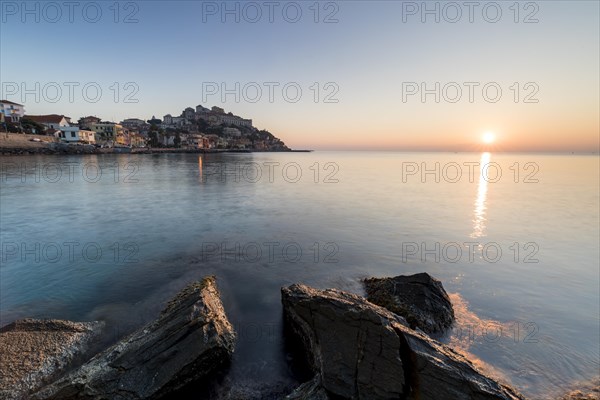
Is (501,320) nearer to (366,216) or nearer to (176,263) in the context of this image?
(176,263)

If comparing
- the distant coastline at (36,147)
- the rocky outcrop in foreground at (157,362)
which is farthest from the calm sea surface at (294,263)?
the distant coastline at (36,147)

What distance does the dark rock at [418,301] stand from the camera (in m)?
10.5

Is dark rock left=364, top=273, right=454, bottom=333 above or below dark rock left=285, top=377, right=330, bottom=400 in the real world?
above

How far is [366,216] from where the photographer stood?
101ft

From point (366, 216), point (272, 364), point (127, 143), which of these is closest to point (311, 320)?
point (272, 364)

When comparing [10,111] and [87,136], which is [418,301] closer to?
[87,136]

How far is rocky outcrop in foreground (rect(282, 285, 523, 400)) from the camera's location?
6.08 metres

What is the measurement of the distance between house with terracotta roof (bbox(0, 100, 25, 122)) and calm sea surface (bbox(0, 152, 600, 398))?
419ft

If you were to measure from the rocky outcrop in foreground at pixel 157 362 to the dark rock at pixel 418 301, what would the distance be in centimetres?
604

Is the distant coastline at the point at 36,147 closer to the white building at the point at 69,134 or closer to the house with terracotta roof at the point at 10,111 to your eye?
the white building at the point at 69,134

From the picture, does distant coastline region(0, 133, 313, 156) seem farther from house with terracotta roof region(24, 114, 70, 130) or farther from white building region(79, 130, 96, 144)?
house with terracotta roof region(24, 114, 70, 130)

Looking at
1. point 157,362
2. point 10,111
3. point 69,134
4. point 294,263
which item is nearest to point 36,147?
point 69,134

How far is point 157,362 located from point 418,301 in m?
8.78

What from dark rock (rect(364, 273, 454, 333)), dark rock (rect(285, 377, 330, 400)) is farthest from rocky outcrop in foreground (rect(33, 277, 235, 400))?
dark rock (rect(364, 273, 454, 333))
